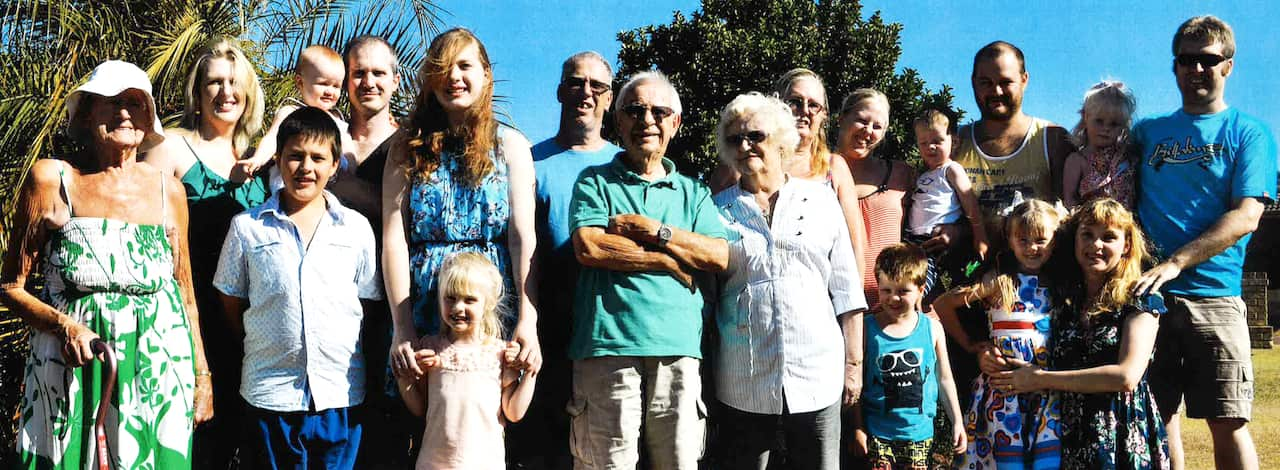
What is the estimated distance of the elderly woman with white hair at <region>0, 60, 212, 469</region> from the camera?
3.49 m

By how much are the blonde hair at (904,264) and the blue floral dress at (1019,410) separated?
0.35m

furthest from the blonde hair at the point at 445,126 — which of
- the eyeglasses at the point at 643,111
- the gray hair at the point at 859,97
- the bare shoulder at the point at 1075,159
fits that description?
the bare shoulder at the point at 1075,159

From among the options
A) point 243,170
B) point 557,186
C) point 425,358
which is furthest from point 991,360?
point 243,170

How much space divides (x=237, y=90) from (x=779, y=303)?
2368 millimetres

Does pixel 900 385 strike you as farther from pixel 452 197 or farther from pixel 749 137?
pixel 452 197

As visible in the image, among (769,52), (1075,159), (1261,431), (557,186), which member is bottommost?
(1261,431)

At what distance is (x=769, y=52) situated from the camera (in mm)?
17281

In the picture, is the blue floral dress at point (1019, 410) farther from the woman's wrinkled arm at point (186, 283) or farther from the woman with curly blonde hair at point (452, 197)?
the woman's wrinkled arm at point (186, 283)

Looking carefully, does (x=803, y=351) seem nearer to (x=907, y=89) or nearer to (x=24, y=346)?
(x=24, y=346)

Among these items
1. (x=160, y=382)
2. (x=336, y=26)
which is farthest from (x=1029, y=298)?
(x=336, y=26)

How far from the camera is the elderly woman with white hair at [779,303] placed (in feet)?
12.5

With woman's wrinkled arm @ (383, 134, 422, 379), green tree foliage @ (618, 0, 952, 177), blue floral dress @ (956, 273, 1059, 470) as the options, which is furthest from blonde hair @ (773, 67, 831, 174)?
green tree foliage @ (618, 0, 952, 177)

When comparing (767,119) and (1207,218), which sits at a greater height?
(767,119)

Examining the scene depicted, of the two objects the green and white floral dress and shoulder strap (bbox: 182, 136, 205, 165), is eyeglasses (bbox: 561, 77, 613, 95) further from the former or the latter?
the green and white floral dress
